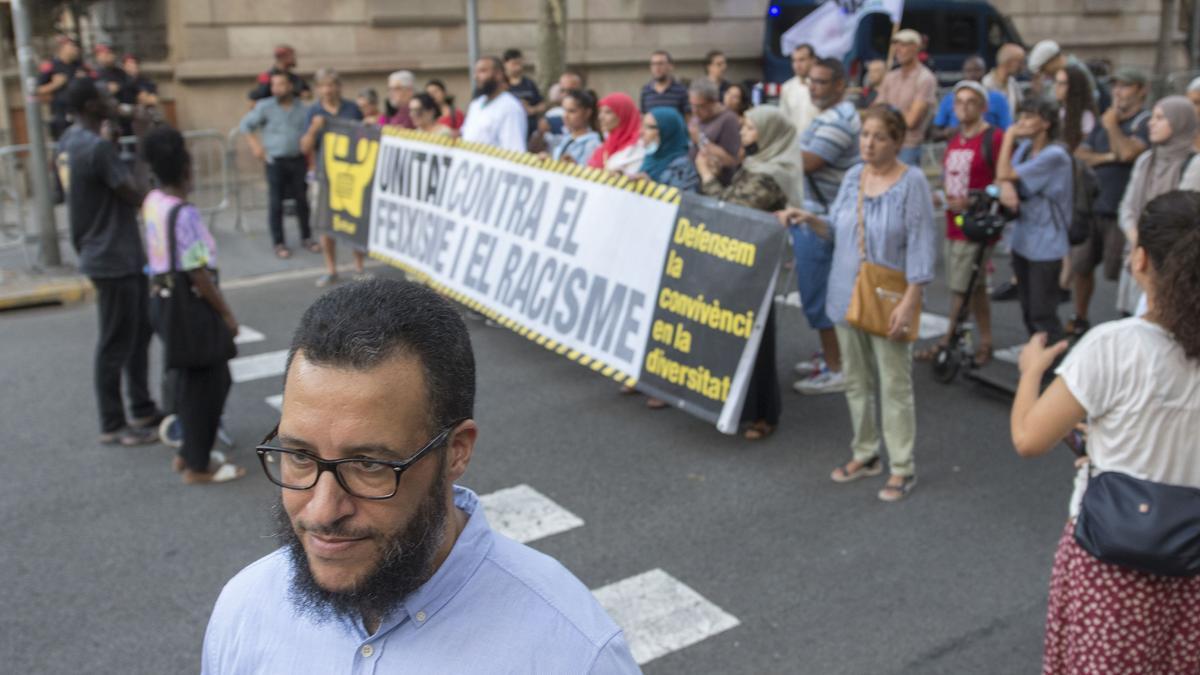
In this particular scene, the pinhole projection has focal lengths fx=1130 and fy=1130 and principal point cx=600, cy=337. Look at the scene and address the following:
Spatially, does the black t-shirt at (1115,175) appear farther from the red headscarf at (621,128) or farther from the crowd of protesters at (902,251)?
the red headscarf at (621,128)

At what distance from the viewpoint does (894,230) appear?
5.53 m

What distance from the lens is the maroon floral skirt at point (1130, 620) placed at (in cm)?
302

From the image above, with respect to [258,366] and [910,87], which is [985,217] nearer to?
[910,87]

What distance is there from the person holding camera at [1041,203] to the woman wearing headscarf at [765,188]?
4.60 feet

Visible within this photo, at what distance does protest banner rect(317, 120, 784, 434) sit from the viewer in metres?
6.21

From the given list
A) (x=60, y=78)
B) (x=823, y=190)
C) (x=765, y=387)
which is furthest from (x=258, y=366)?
(x=60, y=78)

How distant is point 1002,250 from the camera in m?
11.5

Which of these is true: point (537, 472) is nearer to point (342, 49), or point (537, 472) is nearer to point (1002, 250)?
point (1002, 250)

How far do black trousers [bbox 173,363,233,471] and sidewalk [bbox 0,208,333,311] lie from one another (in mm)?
5105

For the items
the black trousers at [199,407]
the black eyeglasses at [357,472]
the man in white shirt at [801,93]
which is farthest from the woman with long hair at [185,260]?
the man in white shirt at [801,93]

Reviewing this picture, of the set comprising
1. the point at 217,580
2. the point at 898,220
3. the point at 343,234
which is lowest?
the point at 217,580

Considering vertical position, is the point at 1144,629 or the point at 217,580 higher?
the point at 1144,629

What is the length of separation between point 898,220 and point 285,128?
801cm

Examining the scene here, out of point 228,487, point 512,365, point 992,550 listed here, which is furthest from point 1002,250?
point 228,487
